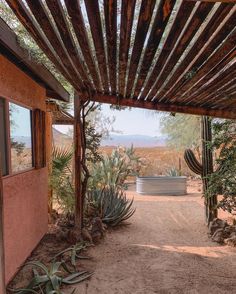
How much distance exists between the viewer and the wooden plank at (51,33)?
6.25 ft

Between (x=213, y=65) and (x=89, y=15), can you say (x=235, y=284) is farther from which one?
(x=89, y=15)

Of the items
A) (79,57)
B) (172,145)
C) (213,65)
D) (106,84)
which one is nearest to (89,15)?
(79,57)

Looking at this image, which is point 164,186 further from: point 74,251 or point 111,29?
point 111,29

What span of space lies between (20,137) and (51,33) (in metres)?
2.32

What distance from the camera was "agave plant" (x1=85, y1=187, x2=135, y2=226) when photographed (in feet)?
20.4

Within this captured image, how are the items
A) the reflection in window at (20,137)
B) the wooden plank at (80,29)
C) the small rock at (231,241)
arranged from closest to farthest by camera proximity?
1. the wooden plank at (80,29)
2. the reflection in window at (20,137)
3. the small rock at (231,241)

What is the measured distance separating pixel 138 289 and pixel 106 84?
8.39 ft

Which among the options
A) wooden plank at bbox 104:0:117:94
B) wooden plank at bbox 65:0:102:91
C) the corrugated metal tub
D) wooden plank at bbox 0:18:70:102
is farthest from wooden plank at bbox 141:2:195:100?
the corrugated metal tub

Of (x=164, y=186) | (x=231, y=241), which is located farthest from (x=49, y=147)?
(x=164, y=186)

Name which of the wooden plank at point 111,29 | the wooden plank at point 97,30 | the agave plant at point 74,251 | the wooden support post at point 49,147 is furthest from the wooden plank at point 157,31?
the wooden support post at point 49,147

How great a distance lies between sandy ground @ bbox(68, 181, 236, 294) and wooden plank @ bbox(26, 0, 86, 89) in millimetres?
2395

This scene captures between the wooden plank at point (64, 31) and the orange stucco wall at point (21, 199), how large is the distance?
0.92 m

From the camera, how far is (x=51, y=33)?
7.64 ft

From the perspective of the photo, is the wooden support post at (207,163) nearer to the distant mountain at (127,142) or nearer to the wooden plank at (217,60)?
the wooden plank at (217,60)
